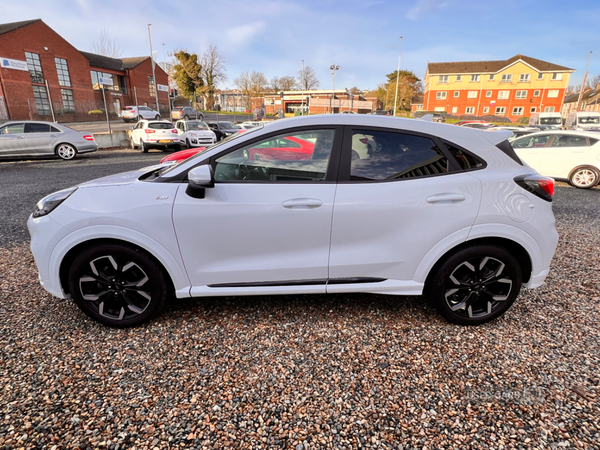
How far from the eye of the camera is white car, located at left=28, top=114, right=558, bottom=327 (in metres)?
2.57

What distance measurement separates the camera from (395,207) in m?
2.58

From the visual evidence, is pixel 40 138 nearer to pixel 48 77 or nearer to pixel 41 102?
pixel 41 102

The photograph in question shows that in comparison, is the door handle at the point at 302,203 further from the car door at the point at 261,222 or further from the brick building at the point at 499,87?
the brick building at the point at 499,87

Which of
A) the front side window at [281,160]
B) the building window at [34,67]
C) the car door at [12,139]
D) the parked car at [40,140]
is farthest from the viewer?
the building window at [34,67]

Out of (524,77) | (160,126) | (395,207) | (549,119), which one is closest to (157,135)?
(160,126)

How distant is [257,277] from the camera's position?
269 centimetres

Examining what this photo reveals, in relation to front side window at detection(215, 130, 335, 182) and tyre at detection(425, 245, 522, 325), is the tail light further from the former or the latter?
front side window at detection(215, 130, 335, 182)

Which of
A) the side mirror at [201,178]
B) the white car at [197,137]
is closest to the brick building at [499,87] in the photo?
the white car at [197,137]

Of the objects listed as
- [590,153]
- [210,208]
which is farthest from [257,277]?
[590,153]

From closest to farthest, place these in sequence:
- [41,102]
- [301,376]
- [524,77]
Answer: [301,376], [41,102], [524,77]

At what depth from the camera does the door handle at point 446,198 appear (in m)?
2.59

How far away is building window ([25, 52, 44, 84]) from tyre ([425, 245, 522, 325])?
4179 cm

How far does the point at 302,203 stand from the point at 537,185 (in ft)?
5.94

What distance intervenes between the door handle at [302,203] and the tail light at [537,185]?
5.07 ft
